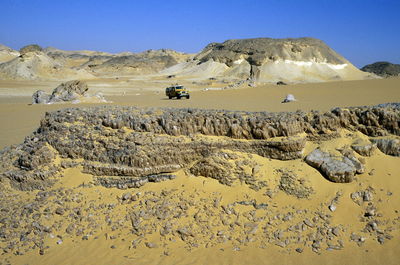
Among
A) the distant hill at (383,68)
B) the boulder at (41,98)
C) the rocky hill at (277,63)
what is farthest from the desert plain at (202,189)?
the distant hill at (383,68)

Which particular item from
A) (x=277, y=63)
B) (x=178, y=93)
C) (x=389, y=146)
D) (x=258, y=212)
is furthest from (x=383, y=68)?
(x=258, y=212)

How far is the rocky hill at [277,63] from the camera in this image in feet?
183

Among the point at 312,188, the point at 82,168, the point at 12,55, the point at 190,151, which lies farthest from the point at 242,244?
the point at 12,55

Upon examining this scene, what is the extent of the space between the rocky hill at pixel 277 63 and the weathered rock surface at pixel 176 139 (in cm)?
4818

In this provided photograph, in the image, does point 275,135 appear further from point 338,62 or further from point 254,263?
point 338,62

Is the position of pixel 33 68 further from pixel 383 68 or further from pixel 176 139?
pixel 383 68

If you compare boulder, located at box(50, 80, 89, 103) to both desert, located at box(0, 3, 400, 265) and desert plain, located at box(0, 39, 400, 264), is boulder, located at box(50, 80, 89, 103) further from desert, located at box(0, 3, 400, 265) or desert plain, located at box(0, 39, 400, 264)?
desert plain, located at box(0, 39, 400, 264)

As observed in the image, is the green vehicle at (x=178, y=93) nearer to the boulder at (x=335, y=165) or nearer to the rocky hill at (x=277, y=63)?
the boulder at (x=335, y=165)

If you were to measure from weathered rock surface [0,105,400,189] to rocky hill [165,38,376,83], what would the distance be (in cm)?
4818

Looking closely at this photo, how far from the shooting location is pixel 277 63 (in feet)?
186

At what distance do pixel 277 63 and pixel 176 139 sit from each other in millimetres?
54118

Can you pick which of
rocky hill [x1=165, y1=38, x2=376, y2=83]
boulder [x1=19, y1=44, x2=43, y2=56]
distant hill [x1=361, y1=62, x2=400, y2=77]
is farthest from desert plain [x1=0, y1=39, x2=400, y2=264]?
distant hill [x1=361, y1=62, x2=400, y2=77]

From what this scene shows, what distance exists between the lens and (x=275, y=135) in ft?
19.5

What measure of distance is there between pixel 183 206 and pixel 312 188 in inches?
87.4
